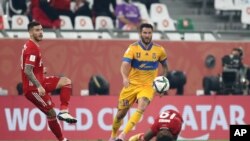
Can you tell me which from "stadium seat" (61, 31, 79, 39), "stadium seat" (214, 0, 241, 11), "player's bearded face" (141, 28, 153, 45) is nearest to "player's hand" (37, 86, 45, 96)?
"player's bearded face" (141, 28, 153, 45)

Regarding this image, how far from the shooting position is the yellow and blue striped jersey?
64.7 ft

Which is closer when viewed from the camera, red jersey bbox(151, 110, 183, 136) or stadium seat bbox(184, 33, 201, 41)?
red jersey bbox(151, 110, 183, 136)

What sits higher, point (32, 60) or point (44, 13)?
point (44, 13)

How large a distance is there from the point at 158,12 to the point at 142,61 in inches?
352

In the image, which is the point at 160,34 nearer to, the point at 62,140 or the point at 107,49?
the point at 107,49

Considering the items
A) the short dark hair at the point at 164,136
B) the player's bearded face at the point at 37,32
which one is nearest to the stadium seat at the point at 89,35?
the player's bearded face at the point at 37,32

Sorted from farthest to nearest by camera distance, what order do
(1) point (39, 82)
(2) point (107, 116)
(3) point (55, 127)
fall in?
(2) point (107, 116) → (3) point (55, 127) → (1) point (39, 82)

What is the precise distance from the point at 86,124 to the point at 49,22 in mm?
5584

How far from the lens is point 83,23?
27.5 m

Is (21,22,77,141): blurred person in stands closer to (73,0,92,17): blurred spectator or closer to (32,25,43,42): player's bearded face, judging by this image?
(32,25,43,42): player's bearded face

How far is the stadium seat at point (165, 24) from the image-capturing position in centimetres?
2828

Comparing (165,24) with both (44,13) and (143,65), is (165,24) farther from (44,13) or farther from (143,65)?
(143,65)

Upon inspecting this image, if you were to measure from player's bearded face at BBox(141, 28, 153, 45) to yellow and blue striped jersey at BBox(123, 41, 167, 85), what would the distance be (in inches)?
4.2

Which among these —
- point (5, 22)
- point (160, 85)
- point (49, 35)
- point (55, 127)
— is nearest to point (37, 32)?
point (55, 127)
